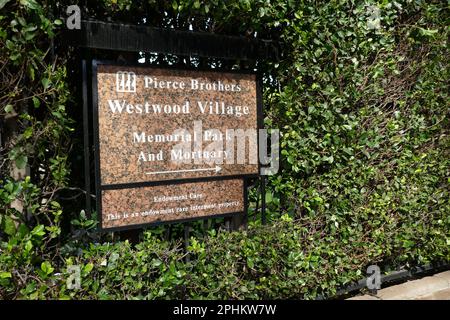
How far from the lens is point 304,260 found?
355 centimetres

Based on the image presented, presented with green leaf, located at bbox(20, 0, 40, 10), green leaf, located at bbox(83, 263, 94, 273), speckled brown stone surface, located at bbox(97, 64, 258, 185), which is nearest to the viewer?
green leaf, located at bbox(20, 0, 40, 10)

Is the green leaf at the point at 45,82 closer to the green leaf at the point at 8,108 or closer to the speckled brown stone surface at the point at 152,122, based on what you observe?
the green leaf at the point at 8,108

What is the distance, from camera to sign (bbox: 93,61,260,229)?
9.36ft

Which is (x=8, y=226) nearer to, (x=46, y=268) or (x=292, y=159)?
(x=46, y=268)

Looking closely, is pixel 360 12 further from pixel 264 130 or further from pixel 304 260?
pixel 304 260

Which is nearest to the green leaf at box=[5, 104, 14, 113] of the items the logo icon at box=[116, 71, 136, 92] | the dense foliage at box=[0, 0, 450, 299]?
the dense foliage at box=[0, 0, 450, 299]

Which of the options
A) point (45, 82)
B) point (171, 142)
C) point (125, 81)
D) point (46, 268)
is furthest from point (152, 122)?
point (46, 268)

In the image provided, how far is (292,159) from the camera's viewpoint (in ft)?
11.8

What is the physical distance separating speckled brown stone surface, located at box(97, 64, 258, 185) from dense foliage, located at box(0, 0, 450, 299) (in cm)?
24

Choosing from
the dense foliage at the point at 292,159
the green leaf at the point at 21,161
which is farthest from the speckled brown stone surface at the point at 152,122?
the green leaf at the point at 21,161

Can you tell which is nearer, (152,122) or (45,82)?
(45,82)

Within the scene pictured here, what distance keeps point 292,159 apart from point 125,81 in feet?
4.94

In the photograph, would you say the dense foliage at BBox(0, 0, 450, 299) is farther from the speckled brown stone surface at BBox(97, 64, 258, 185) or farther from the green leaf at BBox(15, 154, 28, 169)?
the speckled brown stone surface at BBox(97, 64, 258, 185)

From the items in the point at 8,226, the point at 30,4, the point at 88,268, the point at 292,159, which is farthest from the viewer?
the point at 292,159
